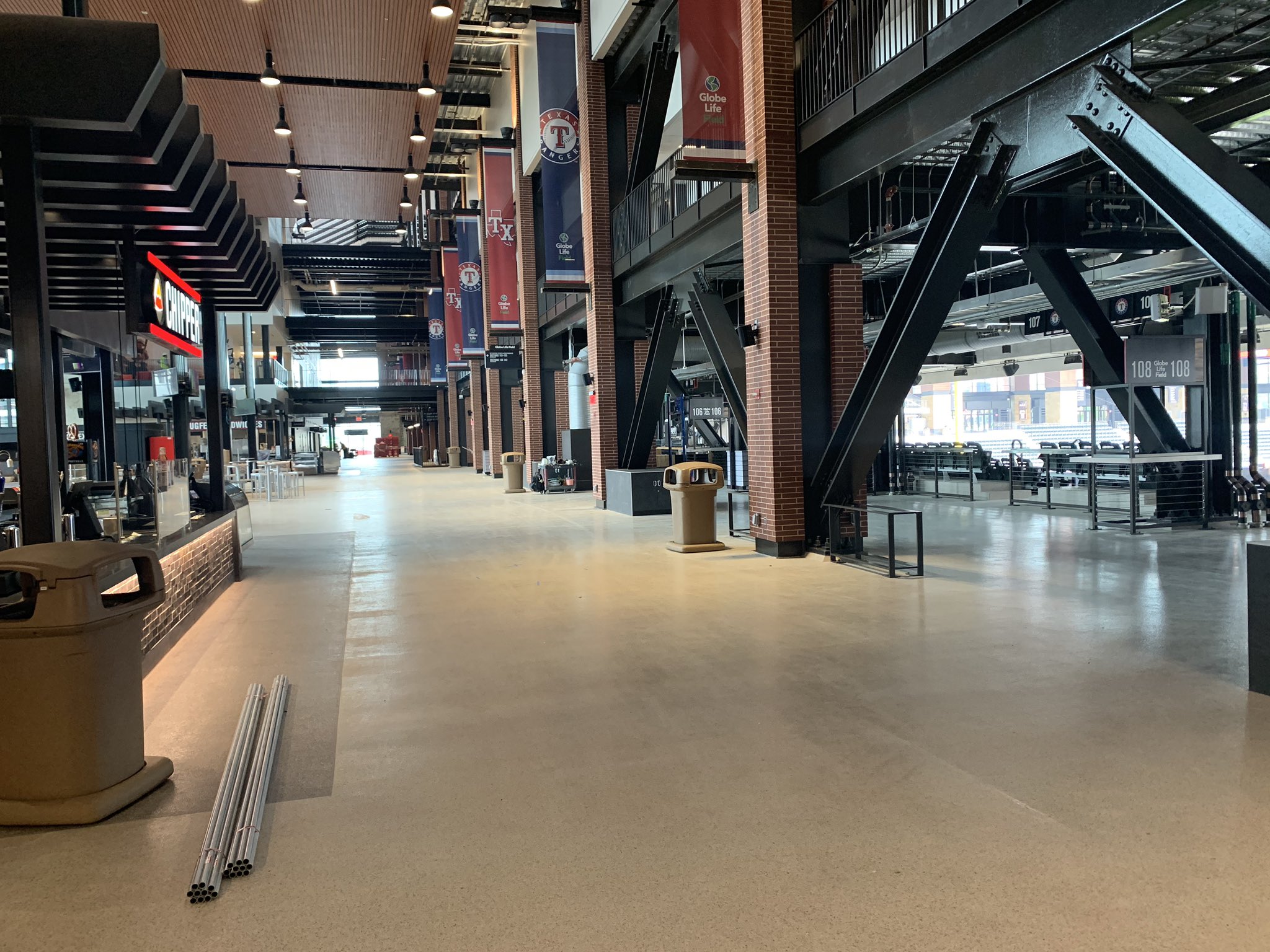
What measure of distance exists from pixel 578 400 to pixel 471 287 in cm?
782

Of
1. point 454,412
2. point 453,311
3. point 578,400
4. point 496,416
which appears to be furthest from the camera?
point 454,412

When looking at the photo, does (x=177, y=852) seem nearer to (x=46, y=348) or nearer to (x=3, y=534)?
(x=46, y=348)

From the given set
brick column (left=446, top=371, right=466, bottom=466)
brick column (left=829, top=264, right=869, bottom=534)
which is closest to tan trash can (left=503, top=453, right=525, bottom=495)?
brick column (left=829, top=264, right=869, bottom=534)

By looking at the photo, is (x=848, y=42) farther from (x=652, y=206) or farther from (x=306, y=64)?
(x=306, y=64)

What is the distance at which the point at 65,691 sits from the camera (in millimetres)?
3188

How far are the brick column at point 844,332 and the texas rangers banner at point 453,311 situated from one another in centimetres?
2101

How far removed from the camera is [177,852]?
304 centimetres

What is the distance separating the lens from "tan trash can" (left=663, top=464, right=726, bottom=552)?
10.2 m

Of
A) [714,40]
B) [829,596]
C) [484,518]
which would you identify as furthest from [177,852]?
[484,518]

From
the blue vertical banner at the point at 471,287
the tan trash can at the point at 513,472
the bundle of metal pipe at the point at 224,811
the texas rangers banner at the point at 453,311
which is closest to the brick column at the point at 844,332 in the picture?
the bundle of metal pipe at the point at 224,811

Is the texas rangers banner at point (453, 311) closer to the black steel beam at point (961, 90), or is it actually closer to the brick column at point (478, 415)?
the brick column at point (478, 415)

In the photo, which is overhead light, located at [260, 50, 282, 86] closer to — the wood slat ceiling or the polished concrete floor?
the wood slat ceiling

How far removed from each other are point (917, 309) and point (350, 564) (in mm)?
6750

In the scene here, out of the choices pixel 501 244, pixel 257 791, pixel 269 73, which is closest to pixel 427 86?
pixel 269 73
